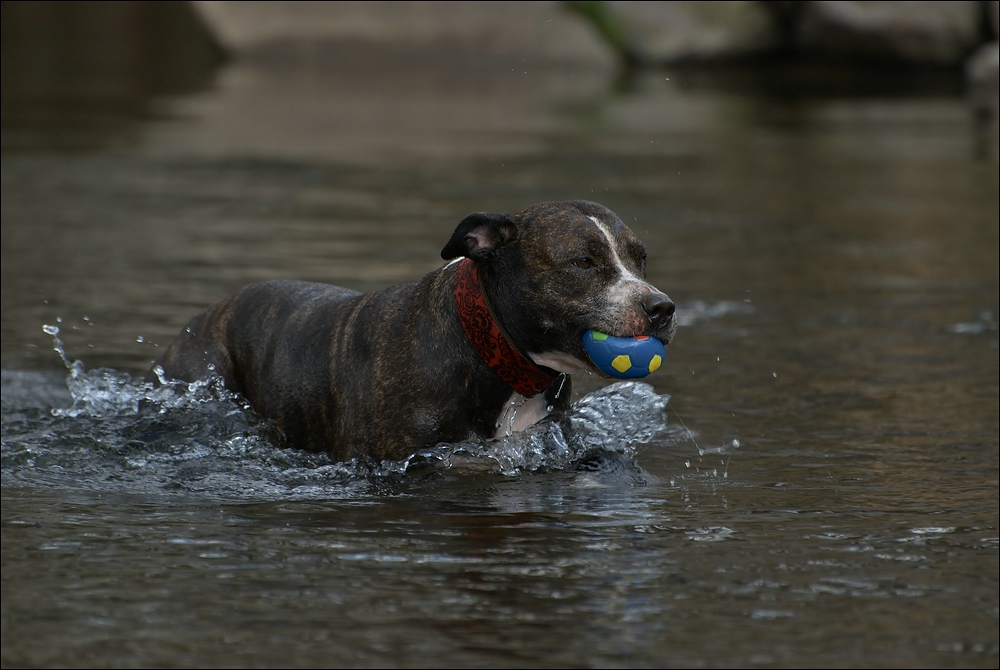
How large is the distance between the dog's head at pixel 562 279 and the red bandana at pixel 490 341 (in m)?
0.05

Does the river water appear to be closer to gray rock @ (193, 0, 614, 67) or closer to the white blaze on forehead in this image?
the white blaze on forehead

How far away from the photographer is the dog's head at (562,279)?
19.0 ft

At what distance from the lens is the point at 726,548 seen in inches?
209

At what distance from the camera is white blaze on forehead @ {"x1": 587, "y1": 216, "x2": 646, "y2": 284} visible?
587 cm

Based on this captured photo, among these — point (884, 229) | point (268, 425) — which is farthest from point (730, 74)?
point (268, 425)

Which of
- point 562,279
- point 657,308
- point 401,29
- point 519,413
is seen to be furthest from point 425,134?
point 657,308

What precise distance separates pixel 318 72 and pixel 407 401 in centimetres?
Answer: 2644

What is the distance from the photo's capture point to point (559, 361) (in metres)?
6.01

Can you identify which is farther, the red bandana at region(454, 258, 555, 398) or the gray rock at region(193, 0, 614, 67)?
the gray rock at region(193, 0, 614, 67)

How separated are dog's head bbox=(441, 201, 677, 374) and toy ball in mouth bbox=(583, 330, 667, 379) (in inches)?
1.2

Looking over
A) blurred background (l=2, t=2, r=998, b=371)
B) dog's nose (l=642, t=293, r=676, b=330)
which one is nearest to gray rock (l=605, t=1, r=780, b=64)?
blurred background (l=2, t=2, r=998, b=371)

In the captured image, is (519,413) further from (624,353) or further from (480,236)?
(480,236)

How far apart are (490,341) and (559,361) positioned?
12.0 inches

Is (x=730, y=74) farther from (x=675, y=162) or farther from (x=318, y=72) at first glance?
(x=675, y=162)
